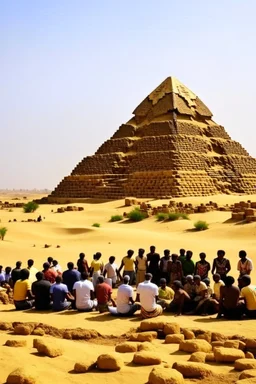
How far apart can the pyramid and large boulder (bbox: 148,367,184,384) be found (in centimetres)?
4175

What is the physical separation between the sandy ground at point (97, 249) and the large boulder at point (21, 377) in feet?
0.89

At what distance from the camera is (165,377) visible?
5.66 m

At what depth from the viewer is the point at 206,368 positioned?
20.5ft

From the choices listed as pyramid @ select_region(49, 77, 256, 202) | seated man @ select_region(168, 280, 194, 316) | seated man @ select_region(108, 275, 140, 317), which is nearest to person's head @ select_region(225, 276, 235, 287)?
seated man @ select_region(168, 280, 194, 316)

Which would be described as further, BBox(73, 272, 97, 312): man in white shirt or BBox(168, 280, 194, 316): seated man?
BBox(73, 272, 97, 312): man in white shirt

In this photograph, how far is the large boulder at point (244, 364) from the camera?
20.7 feet

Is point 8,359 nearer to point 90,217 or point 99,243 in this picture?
point 99,243

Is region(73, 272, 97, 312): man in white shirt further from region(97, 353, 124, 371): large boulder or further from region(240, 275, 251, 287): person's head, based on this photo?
region(97, 353, 124, 371): large boulder

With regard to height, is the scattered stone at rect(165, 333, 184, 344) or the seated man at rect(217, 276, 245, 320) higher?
the seated man at rect(217, 276, 245, 320)

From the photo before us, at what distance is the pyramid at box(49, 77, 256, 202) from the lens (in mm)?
52031

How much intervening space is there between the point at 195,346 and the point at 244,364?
0.90 meters

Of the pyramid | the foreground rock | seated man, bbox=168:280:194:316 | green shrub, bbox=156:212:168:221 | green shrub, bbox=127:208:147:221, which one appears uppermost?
the pyramid

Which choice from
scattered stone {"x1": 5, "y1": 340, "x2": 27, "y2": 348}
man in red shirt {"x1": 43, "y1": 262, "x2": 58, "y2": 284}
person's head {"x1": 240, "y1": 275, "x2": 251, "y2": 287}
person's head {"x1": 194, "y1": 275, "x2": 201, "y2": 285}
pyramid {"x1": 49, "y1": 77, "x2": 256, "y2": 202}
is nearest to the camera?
scattered stone {"x1": 5, "y1": 340, "x2": 27, "y2": 348}

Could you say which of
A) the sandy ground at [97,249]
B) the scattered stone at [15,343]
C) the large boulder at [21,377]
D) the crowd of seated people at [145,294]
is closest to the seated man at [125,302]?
the crowd of seated people at [145,294]
